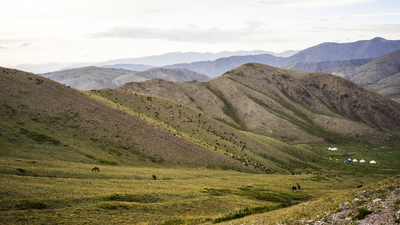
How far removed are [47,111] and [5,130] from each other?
1851 centimetres

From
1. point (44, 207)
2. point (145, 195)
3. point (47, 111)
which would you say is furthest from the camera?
point (47, 111)

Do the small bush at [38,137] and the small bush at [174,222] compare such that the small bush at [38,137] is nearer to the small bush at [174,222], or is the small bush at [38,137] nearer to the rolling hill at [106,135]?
the rolling hill at [106,135]

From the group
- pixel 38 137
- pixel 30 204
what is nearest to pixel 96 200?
pixel 30 204

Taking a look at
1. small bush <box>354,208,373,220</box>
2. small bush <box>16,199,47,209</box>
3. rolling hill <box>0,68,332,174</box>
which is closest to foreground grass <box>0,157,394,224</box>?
small bush <box>16,199,47,209</box>

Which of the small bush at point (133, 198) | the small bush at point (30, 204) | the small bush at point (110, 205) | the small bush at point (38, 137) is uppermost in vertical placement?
the small bush at point (38, 137)

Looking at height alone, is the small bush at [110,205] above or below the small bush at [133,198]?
above

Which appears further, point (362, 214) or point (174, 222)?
point (174, 222)

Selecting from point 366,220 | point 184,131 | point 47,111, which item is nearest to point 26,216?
point 366,220

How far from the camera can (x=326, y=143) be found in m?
189

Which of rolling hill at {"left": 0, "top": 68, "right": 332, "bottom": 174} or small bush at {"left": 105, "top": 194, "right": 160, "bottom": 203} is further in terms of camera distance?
rolling hill at {"left": 0, "top": 68, "right": 332, "bottom": 174}

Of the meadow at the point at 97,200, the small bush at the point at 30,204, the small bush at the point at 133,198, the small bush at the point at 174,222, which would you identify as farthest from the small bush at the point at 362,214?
the small bush at the point at 30,204

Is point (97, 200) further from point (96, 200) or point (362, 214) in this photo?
point (362, 214)

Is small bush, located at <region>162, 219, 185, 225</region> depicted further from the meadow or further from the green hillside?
the green hillside

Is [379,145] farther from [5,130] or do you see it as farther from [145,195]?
[5,130]
